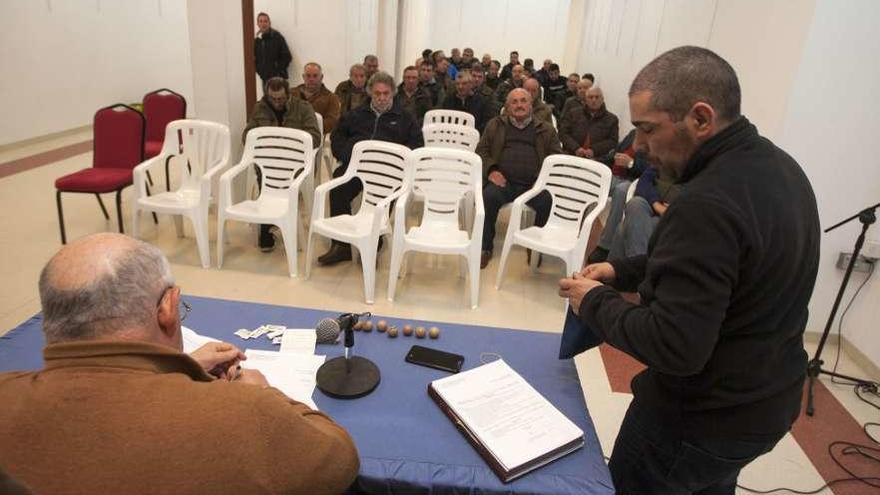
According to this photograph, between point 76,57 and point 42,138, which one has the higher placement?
point 76,57

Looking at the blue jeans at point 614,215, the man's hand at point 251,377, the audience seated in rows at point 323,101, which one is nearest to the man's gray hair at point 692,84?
the man's hand at point 251,377

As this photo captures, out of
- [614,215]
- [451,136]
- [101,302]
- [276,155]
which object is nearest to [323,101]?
[451,136]

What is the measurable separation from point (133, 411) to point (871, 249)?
362cm

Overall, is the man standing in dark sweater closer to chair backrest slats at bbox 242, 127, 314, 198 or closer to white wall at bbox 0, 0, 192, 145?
chair backrest slats at bbox 242, 127, 314, 198

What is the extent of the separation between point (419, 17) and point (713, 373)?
44.2ft

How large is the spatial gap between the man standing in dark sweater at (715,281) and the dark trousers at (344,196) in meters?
3.19

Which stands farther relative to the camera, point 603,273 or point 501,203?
point 501,203

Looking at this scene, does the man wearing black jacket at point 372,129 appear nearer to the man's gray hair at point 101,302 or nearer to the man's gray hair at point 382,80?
the man's gray hair at point 382,80

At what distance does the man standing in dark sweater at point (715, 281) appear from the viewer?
3.35ft

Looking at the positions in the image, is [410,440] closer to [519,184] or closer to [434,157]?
[434,157]

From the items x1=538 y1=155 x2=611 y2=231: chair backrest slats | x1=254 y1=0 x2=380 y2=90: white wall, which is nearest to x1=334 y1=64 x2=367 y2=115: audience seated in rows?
x1=254 y1=0 x2=380 y2=90: white wall

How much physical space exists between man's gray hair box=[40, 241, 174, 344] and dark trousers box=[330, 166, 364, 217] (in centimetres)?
329

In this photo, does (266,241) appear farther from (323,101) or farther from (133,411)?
(133,411)

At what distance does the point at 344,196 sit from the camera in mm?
4246
